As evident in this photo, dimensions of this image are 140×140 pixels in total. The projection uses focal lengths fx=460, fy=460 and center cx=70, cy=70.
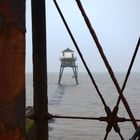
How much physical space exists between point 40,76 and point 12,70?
1.52 m

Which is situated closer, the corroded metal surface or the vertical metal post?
the corroded metal surface

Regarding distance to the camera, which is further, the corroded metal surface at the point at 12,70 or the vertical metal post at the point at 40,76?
the vertical metal post at the point at 40,76

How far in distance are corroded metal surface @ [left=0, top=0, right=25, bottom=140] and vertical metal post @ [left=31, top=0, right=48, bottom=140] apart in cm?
139

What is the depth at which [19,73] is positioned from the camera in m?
1.92

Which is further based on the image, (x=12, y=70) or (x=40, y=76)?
(x=40, y=76)

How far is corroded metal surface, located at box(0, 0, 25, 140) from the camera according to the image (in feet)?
6.23

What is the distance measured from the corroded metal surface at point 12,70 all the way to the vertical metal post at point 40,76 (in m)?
1.39

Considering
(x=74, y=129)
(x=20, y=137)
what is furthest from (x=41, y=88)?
(x=74, y=129)

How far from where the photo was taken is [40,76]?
3426 mm

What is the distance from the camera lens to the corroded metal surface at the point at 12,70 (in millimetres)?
1898

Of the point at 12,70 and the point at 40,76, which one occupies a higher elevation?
the point at 12,70

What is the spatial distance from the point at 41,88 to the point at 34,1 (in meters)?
0.64

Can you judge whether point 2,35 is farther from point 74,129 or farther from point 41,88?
point 74,129

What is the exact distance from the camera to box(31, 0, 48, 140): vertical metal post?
3344 mm
